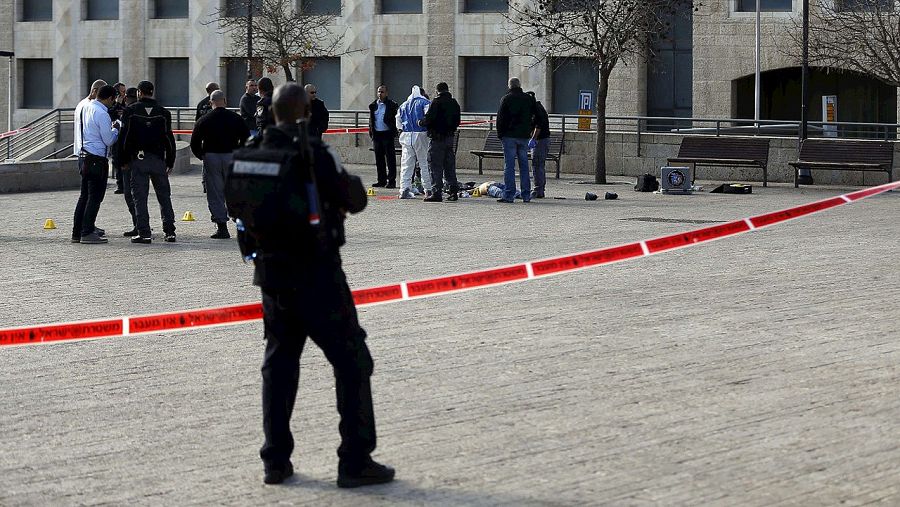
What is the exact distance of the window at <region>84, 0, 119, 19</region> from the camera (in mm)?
54625

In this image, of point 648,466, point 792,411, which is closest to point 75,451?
point 648,466

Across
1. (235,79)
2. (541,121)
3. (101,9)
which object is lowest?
(541,121)

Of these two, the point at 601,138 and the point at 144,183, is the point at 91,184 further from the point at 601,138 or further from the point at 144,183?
the point at 601,138

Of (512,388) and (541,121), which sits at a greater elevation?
(541,121)

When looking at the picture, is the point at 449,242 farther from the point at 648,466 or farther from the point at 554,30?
the point at 554,30

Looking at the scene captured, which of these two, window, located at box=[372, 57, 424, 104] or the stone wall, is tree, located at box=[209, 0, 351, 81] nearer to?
window, located at box=[372, 57, 424, 104]

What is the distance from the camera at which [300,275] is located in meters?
6.34

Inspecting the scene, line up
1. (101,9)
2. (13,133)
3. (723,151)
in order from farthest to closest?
(101,9), (13,133), (723,151)

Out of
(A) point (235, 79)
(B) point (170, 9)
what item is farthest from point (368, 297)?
(B) point (170, 9)

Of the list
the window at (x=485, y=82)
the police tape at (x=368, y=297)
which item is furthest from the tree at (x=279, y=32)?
the police tape at (x=368, y=297)

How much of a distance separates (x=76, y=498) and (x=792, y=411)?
335cm

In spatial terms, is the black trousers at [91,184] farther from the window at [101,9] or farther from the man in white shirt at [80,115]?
the window at [101,9]

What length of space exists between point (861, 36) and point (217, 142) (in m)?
19.6

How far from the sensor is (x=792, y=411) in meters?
7.67
